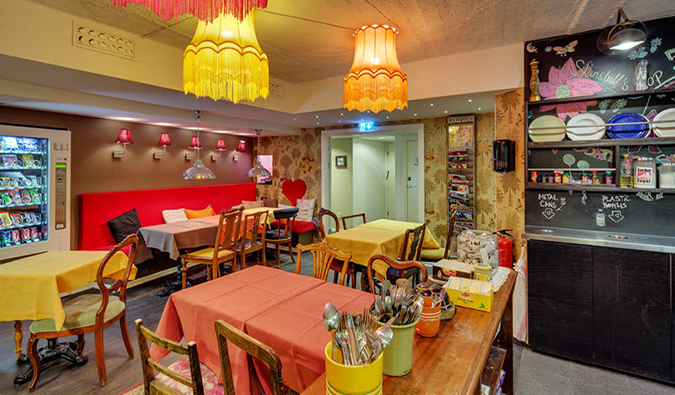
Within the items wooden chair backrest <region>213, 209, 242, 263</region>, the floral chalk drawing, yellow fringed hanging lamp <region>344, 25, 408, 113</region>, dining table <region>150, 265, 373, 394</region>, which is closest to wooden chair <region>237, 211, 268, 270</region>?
wooden chair backrest <region>213, 209, 242, 263</region>

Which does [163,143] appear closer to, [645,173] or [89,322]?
[89,322]

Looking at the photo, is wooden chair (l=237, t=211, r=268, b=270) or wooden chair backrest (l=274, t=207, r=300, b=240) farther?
wooden chair backrest (l=274, t=207, r=300, b=240)

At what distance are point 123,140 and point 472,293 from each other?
5.21 meters

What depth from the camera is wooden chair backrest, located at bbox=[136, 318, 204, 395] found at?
3.84 feet

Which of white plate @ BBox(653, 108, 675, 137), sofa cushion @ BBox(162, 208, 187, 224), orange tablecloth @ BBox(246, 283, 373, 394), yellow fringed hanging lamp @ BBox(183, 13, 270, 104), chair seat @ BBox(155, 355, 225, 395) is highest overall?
yellow fringed hanging lamp @ BBox(183, 13, 270, 104)

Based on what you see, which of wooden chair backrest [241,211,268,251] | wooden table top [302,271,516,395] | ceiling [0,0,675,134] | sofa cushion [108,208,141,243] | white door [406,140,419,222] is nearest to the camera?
wooden table top [302,271,516,395]

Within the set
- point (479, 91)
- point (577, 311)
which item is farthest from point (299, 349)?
point (479, 91)

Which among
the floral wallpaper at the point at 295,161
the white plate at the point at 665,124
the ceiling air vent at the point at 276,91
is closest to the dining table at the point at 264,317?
the white plate at the point at 665,124

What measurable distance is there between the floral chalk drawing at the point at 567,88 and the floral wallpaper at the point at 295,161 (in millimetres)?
4102

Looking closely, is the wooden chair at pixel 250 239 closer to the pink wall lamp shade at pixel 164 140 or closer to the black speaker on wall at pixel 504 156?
the pink wall lamp shade at pixel 164 140

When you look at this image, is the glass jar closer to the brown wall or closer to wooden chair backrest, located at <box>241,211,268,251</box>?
wooden chair backrest, located at <box>241,211,268,251</box>

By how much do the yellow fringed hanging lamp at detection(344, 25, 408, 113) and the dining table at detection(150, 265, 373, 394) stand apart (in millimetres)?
1422

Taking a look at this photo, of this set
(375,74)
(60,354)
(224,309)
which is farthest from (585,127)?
(60,354)

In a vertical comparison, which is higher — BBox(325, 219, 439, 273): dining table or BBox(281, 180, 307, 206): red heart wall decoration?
BBox(281, 180, 307, 206): red heart wall decoration
